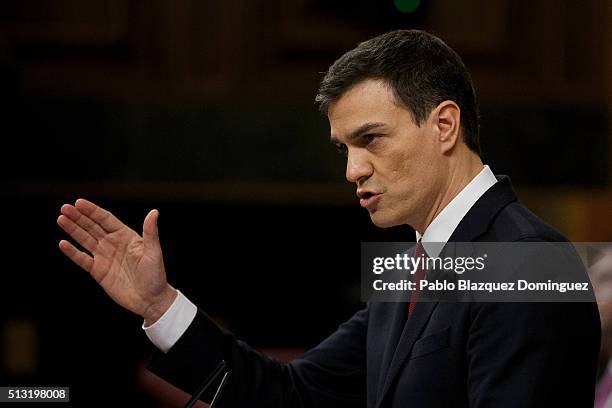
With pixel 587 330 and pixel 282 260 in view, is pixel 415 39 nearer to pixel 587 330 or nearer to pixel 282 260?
pixel 587 330

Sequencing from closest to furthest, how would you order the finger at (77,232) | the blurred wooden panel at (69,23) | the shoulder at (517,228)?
the shoulder at (517,228), the finger at (77,232), the blurred wooden panel at (69,23)

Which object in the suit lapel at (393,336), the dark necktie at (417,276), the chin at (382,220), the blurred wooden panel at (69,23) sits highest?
the blurred wooden panel at (69,23)

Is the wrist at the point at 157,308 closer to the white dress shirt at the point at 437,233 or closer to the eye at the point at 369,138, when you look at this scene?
the white dress shirt at the point at 437,233

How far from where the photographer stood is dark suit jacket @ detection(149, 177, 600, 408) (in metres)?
1.24

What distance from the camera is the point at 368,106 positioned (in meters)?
1.48

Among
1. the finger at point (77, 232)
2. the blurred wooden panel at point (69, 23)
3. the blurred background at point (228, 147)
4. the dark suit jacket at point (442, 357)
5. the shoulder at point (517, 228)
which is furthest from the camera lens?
the blurred wooden panel at point (69, 23)

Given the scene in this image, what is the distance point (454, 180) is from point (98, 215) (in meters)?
0.59

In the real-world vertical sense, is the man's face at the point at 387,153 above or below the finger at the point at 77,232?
above

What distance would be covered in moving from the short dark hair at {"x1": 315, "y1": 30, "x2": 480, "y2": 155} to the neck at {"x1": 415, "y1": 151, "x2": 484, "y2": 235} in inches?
1.1

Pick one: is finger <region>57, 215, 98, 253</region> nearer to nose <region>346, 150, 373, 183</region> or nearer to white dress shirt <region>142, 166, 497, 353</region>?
white dress shirt <region>142, 166, 497, 353</region>

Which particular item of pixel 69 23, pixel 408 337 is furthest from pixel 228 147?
pixel 408 337

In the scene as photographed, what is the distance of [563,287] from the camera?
129cm

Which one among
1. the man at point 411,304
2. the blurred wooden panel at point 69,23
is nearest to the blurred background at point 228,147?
the blurred wooden panel at point 69,23

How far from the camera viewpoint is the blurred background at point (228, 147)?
Result: 9.53 ft
